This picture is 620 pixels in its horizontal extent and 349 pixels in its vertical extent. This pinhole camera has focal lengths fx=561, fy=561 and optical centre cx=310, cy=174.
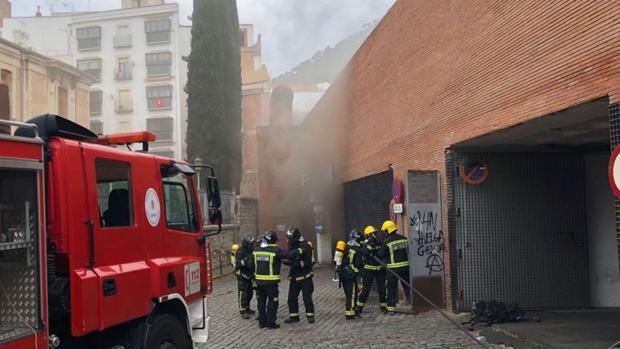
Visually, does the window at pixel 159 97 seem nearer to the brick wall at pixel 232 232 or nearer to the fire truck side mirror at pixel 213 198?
the brick wall at pixel 232 232

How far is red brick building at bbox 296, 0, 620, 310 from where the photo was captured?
692cm

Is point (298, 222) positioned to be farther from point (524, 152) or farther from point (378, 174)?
point (524, 152)

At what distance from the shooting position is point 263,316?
948 centimetres

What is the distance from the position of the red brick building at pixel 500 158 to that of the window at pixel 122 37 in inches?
1424

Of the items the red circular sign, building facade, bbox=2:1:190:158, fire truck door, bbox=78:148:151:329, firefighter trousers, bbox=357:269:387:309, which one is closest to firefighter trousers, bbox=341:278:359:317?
firefighter trousers, bbox=357:269:387:309

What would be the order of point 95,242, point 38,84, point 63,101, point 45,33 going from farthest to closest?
point 45,33, point 63,101, point 38,84, point 95,242

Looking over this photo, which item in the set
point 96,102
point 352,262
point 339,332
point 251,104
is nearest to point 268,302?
point 339,332

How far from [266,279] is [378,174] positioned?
5663 millimetres

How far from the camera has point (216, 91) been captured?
2673cm

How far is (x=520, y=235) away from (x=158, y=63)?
3867 centimetres

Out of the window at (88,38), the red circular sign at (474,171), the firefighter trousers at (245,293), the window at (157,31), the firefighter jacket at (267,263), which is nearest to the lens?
the firefighter jacket at (267,263)

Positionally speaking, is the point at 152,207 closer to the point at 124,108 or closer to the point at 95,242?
the point at 95,242

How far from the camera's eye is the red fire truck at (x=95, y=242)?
11.4 ft

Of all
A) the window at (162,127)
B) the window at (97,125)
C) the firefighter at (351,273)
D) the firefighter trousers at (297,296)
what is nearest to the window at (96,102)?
the window at (97,125)
